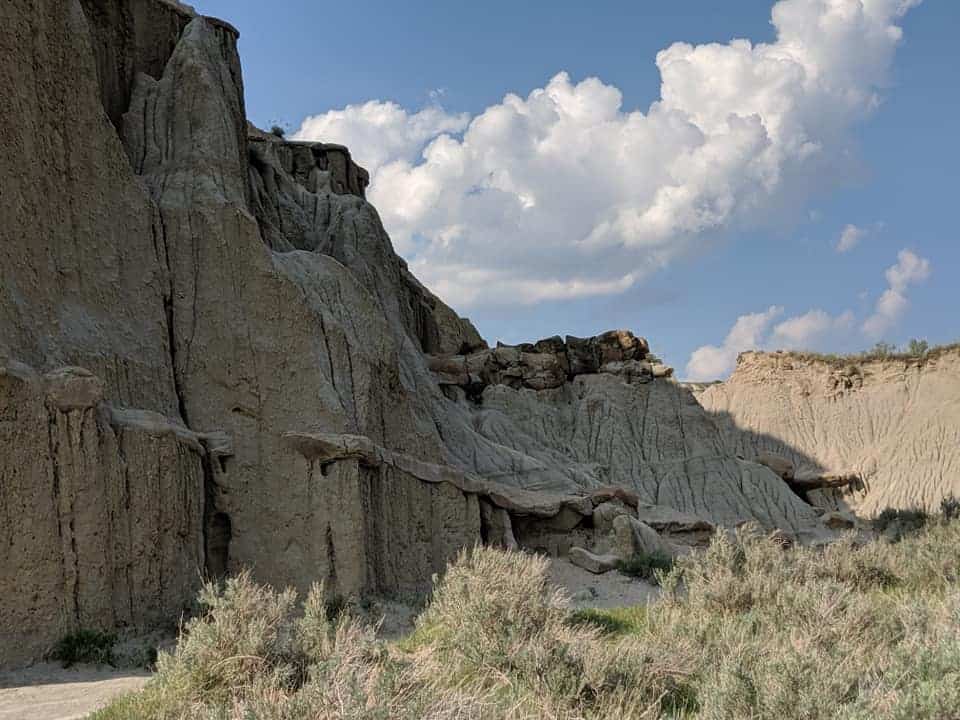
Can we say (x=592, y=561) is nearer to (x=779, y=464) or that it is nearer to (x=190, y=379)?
(x=190, y=379)

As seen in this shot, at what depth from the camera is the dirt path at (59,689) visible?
327 inches

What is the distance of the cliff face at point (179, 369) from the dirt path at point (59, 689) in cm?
47

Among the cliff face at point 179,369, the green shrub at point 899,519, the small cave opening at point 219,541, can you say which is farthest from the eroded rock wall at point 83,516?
the green shrub at point 899,519

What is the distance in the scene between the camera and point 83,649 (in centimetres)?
1070

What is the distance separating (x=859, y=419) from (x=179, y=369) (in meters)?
32.0

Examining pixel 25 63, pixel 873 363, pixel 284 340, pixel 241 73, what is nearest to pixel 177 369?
pixel 284 340

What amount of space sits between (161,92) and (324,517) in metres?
9.41

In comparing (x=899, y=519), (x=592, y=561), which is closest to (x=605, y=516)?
(x=592, y=561)

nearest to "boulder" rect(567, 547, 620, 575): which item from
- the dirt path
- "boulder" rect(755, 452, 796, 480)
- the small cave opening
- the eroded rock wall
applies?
the small cave opening

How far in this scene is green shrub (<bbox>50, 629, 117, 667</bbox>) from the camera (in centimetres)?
1054

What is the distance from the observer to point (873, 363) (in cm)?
4047

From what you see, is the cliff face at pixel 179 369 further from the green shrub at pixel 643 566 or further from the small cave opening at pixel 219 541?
the green shrub at pixel 643 566

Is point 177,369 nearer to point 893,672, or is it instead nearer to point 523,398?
point 893,672

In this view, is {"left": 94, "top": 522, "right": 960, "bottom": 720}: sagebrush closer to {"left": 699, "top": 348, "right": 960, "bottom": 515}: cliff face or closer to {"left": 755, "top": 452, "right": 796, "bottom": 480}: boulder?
{"left": 755, "top": 452, "right": 796, "bottom": 480}: boulder
